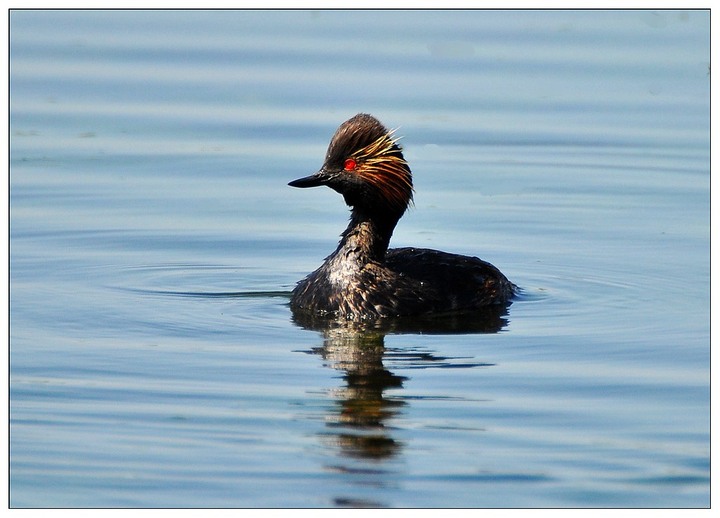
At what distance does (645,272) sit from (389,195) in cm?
264

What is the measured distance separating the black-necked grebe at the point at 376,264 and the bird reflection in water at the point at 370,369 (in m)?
0.14

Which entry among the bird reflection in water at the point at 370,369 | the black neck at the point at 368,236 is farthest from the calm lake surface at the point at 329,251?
the black neck at the point at 368,236

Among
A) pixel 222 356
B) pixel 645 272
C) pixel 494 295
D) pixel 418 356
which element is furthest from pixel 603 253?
pixel 222 356

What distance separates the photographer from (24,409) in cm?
915

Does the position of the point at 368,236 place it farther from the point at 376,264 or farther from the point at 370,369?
the point at 370,369

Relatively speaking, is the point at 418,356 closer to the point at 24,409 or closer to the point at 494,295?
the point at 494,295

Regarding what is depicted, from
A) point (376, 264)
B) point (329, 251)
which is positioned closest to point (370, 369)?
point (376, 264)

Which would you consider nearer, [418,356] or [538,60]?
[418,356]

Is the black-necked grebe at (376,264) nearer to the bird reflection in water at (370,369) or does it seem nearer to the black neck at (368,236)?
the black neck at (368,236)

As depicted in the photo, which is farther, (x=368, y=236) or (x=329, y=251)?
(x=329, y=251)

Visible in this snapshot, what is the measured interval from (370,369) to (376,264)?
6.16 feet

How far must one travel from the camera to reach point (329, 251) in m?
14.1

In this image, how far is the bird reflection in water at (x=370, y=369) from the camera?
857 centimetres

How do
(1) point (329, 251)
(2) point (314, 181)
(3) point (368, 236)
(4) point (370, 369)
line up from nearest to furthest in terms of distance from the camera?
(4) point (370, 369)
(2) point (314, 181)
(3) point (368, 236)
(1) point (329, 251)
